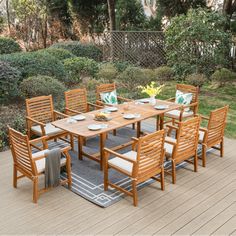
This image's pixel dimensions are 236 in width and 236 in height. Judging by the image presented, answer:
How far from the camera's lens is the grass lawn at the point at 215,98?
808 cm

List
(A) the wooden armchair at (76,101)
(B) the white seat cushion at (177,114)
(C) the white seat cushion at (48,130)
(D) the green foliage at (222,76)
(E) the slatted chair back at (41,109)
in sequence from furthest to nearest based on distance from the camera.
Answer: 1. (D) the green foliage at (222,76)
2. (B) the white seat cushion at (177,114)
3. (A) the wooden armchair at (76,101)
4. (E) the slatted chair back at (41,109)
5. (C) the white seat cushion at (48,130)

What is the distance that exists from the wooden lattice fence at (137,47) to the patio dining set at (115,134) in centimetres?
617

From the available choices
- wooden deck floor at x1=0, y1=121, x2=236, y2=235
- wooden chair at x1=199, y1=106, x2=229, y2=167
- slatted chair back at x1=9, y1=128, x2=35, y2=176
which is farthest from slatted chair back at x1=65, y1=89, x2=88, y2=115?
wooden chair at x1=199, y1=106, x2=229, y2=167

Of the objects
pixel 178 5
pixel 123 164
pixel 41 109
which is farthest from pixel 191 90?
pixel 178 5

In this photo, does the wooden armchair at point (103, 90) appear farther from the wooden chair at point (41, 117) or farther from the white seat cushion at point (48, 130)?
the white seat cushion at point (48, 130)

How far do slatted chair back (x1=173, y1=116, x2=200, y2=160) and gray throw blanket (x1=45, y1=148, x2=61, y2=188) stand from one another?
1.67 metres

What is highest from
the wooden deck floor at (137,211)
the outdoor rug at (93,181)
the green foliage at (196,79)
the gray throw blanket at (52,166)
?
the green foliage at (196,79)

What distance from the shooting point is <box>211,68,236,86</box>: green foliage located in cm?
1072

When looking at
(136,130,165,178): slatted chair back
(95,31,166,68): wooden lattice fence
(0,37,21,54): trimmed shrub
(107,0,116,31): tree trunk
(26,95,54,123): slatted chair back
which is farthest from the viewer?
(107,0,116,31): tree trunk

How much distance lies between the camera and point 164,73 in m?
11.7

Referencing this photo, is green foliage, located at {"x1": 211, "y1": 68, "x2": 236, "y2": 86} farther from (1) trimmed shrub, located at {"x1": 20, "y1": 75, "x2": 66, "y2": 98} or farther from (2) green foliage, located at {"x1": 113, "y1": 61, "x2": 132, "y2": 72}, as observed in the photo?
(1) trimmed shrub, located at {"x1": 20, "y1": 75, "x2": 66, "y2": 98}

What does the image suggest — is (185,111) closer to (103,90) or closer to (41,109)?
(103,90)

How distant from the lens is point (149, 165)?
4309 millimetres

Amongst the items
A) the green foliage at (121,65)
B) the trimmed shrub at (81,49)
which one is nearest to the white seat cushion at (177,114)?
the green foliage at (121,65)
